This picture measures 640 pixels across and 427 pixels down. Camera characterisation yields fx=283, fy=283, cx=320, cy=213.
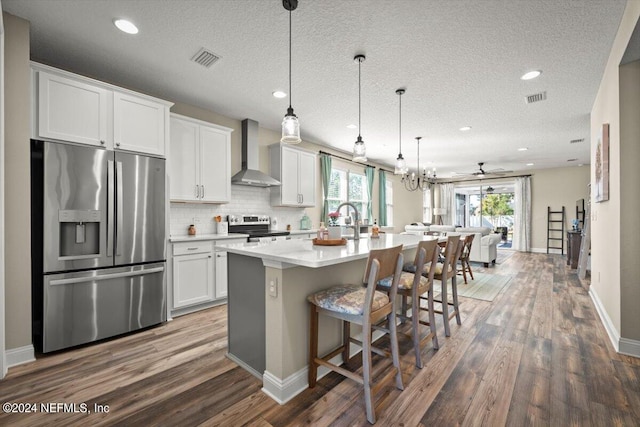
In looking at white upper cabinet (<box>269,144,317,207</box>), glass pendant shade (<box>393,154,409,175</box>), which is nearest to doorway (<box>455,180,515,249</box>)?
white upper cabinet (<box>269,144,317,207</box>)

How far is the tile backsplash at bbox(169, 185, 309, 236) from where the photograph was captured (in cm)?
396

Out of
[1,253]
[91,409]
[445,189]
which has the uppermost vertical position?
[445,189]

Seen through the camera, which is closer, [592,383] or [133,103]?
[592,383]

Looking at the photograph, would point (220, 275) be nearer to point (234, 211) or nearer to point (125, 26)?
point (234, 211)

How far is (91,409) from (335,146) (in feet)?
18.5

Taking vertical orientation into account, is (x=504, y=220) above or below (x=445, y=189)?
below

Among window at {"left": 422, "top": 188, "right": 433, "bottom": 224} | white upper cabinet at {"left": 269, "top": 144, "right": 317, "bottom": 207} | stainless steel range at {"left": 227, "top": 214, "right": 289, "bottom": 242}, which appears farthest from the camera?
window at {"left": 422, "top": 188, "right": 433, "bottom": 224}

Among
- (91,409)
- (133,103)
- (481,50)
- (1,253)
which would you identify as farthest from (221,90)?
(91,409)

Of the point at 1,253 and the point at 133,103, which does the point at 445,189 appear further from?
the point at 1,253

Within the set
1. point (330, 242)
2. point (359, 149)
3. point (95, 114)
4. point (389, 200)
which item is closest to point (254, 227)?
point (359, 149)

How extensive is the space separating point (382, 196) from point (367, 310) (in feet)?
21.7

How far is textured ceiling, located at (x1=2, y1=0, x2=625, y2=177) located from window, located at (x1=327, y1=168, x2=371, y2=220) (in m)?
2.27

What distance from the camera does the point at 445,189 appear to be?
11.3 m

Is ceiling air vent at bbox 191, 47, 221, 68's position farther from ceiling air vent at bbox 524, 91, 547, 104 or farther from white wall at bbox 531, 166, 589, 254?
white wall at bbox 531, 166, 589, 254
